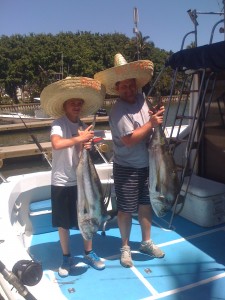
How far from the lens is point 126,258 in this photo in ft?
9.46

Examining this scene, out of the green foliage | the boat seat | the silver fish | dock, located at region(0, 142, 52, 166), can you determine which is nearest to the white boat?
the boat seat

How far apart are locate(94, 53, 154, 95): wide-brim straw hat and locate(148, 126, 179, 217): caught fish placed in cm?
49

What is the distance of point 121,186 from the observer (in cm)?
276

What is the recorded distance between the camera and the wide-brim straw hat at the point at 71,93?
2.40 meters

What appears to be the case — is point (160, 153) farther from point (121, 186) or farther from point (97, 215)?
point (97, 215)

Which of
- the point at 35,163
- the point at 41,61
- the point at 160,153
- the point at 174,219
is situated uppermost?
the point at 41,61

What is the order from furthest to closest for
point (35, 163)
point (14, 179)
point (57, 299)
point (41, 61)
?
point (41, 61), point (35, 163), point (14, 179), point (57, 299)

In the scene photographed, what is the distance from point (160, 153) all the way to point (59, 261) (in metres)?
1.44

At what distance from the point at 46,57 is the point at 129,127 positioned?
140ft

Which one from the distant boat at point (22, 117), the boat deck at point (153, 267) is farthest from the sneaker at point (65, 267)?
the distant boat at point (22, 117)

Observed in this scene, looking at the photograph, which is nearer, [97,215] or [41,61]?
[97,215]

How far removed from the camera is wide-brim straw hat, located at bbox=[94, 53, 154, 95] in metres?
2.56

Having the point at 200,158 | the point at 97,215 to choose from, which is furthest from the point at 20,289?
the point at 200,158

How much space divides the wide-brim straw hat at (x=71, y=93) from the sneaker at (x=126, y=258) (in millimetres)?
1292
